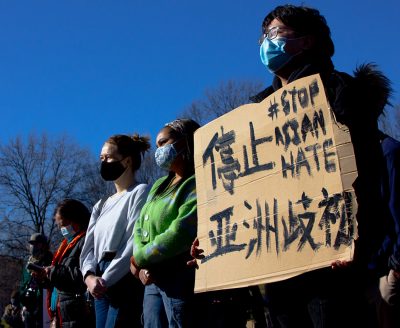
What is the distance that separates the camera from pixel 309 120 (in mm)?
2891

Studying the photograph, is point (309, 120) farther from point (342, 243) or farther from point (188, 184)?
point (188, 184)

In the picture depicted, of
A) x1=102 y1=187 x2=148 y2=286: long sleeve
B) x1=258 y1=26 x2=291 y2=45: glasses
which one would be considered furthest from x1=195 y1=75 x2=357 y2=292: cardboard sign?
x1=102 y1=187 x2=148 y2=286: long sleeve

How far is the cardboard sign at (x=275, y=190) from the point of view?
106 inches

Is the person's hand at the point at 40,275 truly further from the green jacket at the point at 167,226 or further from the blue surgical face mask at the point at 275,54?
the blue surgical face mask at the point at 275,54

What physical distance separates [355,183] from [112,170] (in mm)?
2889

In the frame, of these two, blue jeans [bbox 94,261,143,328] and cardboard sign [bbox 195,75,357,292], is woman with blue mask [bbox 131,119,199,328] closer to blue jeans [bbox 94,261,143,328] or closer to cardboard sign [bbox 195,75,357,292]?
cardboard sign [bbox 195,75,357,292]

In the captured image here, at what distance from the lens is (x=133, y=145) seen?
5.48 metres

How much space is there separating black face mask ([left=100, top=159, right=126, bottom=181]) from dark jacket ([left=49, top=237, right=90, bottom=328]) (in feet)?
4.09

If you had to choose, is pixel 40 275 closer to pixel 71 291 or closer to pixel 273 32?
pixel 71 291

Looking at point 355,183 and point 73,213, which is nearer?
point 355,183

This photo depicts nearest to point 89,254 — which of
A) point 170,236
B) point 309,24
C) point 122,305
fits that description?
point 122,305

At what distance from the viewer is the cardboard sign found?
269 centimetres

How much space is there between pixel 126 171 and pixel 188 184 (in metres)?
1.36

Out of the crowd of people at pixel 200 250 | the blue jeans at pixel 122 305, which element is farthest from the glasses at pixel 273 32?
the blue jeans at pixel 122 305
